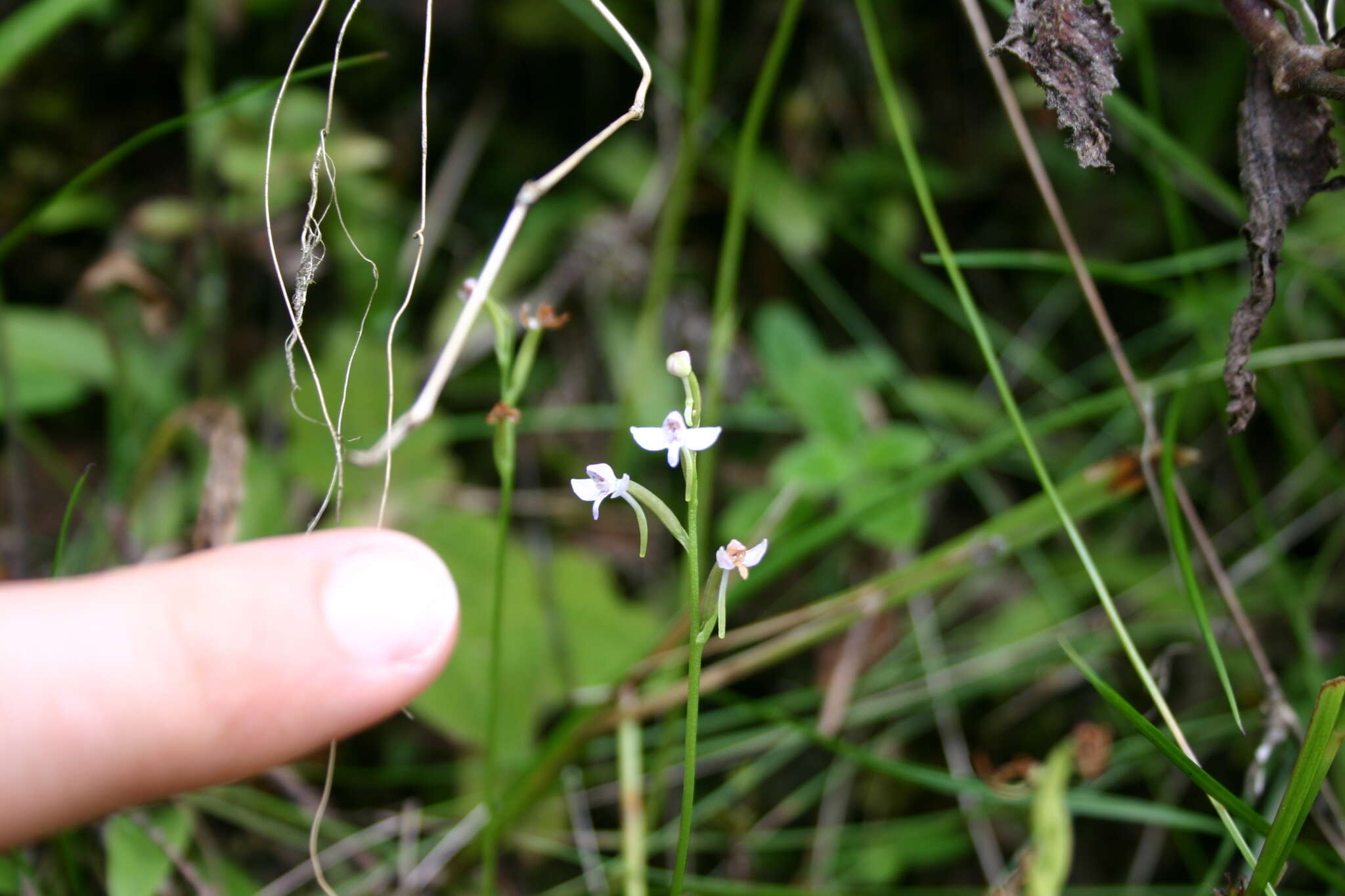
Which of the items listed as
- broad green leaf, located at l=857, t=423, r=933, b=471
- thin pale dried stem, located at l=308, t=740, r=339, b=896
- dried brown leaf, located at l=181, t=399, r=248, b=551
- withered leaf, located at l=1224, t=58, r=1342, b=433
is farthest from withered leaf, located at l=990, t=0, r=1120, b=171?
dried brown leaf, located at l=181, t=399, r=248, b=551

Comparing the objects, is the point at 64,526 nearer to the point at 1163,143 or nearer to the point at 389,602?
the point at 389,602

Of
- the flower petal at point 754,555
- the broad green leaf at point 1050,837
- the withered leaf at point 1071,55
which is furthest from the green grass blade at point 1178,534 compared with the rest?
the flower petal at point 754,555

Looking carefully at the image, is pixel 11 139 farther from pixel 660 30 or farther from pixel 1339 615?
pixel 1339 615

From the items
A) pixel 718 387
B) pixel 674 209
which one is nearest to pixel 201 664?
pixel 674 209

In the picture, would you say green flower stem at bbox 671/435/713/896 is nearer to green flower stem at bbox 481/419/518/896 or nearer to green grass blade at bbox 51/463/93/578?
green flower stem at bbox 481/419/518/896

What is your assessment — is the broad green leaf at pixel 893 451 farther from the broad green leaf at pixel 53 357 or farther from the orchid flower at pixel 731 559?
the broad green leaf at pixel 53 357

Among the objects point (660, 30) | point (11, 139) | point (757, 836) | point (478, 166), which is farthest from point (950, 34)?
point (11, 139)

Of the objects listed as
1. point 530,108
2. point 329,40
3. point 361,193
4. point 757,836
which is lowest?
point 757,836
